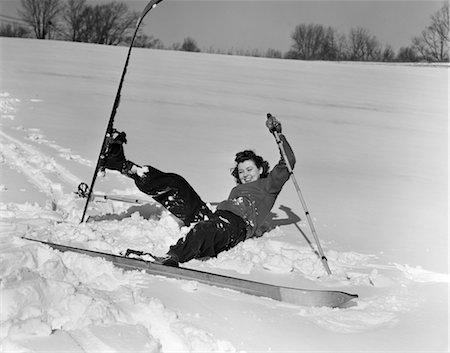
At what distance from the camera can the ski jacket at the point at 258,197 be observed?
4.78m

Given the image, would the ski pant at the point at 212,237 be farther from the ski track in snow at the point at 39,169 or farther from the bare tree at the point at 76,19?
the bare tree at the point at 76,19

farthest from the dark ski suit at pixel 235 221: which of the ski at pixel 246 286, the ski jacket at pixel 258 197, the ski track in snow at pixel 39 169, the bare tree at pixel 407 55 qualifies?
the bare tree at pixel 407 55

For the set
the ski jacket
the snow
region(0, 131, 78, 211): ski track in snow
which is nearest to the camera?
the snow

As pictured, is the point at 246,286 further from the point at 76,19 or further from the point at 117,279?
the point at 76,19

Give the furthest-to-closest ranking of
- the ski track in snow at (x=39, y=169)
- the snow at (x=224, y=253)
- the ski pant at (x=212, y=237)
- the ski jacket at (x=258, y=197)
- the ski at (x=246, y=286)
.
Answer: the ski track in snow at (x=39, y=169) < the ski jacket at (x=258, y=197) < the ski pant at (x=212, y=237) < the ski at (x=246, y=286) < the snow at (x=224, y=253)

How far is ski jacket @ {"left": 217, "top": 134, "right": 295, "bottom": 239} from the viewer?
4.78 m

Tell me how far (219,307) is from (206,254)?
1036 mm

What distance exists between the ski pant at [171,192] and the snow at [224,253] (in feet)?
0.72

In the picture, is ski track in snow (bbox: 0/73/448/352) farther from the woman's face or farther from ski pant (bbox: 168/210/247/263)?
the woman's face

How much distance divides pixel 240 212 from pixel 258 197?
0.29m

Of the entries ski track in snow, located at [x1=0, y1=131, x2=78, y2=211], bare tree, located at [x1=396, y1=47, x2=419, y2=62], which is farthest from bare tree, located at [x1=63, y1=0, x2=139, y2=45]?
ski track in snow, located at [x1=0, y1=131, x2=78, y2=211]

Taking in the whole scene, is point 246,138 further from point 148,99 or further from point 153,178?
point 153,178

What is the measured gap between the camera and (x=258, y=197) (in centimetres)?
493

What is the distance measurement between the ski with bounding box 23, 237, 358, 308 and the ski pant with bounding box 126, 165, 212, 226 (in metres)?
1.19
